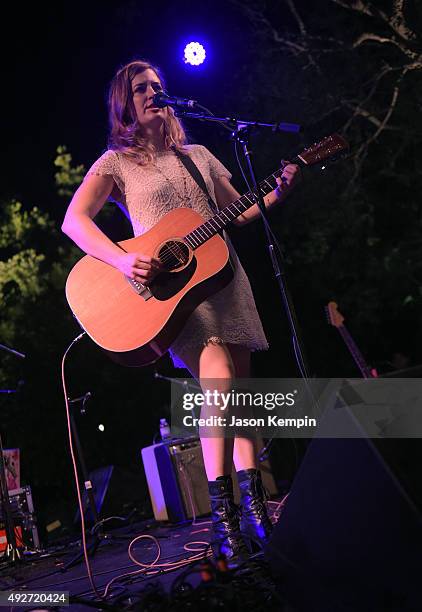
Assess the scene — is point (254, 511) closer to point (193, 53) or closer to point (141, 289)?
point (141, 289)

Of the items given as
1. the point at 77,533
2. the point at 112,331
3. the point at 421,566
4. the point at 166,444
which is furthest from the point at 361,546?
the point at 77,533

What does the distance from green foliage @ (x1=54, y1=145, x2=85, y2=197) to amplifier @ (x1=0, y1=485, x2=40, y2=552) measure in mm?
8771

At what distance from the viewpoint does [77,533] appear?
235 inches

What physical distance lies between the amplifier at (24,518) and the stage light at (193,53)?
4.00 metres

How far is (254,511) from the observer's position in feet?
7.90

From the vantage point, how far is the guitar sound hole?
2.64 metres

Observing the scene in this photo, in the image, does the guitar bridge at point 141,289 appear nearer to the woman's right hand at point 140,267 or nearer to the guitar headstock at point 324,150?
the woman's right hand at point 140,267

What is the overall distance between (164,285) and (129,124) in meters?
0.93

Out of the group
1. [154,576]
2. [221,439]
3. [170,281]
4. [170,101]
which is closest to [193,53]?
[170,101]

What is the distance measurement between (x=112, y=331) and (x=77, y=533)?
4051 millimetres

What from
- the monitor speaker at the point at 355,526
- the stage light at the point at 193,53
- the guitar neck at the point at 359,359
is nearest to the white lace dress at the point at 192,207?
the stage light at the point at 193,53

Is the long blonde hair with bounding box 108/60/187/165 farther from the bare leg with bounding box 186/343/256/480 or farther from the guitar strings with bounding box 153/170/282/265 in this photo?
the bare leg with bounding box 186/343/256/480

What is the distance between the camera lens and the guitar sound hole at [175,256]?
8.66 feet

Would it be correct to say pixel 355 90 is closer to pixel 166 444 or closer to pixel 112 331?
pixel 166 444
